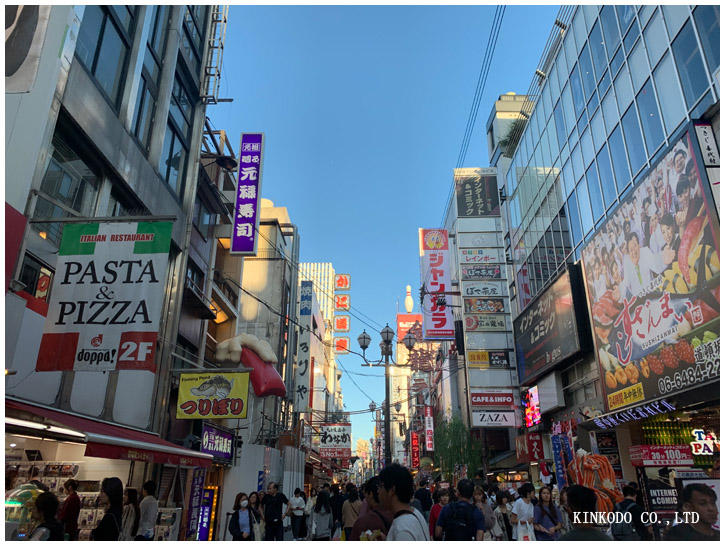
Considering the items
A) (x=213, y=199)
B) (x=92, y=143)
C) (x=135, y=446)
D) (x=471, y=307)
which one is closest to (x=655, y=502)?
(x=135, y=446)

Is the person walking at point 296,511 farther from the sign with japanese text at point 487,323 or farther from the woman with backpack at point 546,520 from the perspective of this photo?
the sign with japanese text at point 487,323

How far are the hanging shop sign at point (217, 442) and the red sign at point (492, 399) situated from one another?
19051 millimetres

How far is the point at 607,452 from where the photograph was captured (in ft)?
66.3

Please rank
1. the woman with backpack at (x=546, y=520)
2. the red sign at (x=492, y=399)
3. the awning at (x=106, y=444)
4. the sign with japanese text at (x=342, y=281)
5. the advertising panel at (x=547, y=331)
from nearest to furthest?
the awning at (x=106, y=444), the woman with backpack at (x=546, y=520), the advertising panel at (x=547, y=331), the red sign at (x=492, y=399), the sign with japanese text at (x=342, y=281)

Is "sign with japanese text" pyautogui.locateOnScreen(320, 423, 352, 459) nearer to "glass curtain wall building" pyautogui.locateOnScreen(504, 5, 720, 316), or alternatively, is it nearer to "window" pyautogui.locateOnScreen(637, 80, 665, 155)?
"glass curtain wall building" pyautogui.locateOnScreen(504, 5, 720, 316)

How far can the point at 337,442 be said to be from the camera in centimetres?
3306

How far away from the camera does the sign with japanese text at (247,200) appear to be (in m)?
20.3

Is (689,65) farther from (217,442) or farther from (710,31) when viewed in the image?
(217,442)

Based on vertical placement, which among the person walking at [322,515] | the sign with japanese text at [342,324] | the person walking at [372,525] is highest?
the sign with japanese text at [342,324]

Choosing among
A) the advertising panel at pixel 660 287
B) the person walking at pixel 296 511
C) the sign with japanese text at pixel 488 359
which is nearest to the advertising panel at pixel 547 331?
the advertising panel at pixel 660 287

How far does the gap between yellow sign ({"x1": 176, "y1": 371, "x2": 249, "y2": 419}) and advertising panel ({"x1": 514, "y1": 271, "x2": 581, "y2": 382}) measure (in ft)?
47.8

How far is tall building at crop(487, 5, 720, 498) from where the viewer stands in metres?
13.1

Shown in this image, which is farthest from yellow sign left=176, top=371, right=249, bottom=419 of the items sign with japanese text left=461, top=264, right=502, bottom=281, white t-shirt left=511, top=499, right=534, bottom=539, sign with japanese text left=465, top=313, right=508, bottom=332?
sign with japanese text left=461, top=264, right=502, bottom=281

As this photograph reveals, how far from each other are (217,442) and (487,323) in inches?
957
